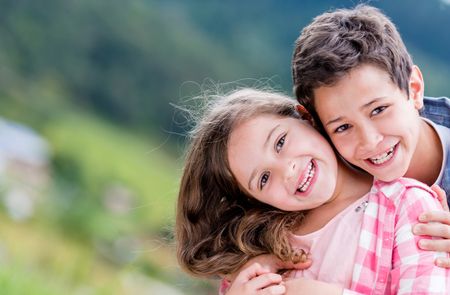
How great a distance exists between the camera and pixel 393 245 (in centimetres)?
169

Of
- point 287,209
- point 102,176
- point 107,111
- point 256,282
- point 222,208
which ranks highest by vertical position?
point 107,111

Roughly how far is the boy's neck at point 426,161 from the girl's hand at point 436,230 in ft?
0.86

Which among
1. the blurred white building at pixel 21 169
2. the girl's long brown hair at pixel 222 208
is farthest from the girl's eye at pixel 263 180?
the blurred white building at pixel 21 169

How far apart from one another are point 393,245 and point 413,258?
0.21 feet

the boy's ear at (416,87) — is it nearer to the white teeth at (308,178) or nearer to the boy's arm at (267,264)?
the white teeth at (308,178)

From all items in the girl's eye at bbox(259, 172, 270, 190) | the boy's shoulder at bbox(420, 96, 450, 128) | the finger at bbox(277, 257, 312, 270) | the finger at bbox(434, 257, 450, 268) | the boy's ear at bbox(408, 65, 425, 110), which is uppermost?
the boy's shoulder at bbox(420, 96, 450, 128)

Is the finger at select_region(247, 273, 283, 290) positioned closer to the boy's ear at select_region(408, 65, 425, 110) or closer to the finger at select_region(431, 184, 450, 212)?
the finger at select_region(431, 184, 450, 212)

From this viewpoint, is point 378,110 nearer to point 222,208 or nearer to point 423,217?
point 423,217

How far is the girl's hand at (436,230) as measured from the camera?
1.63 meters

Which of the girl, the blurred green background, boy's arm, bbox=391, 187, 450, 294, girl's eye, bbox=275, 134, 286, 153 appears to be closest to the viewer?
boy's arm, bbox=391, 187, 450, 294

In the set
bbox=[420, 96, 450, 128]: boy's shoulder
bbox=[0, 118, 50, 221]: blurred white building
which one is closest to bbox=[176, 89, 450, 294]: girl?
bbox=[420, 96, 450, 128]: boy's shoulder

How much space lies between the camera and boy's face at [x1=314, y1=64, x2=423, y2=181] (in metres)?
1.67

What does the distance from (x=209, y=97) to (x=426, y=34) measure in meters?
2.36

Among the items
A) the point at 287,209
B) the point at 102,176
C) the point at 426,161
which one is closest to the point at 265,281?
the point at 287,209
